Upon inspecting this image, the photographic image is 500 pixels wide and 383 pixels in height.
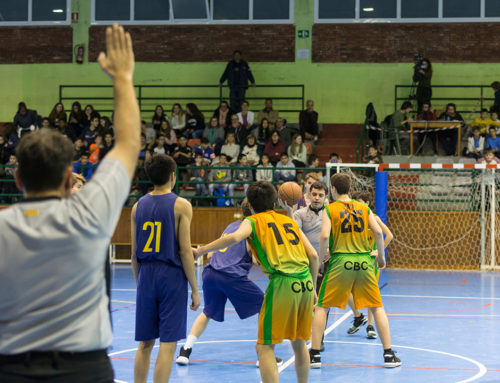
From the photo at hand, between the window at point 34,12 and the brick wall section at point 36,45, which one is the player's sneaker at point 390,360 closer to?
the brick wall section at point 36,45

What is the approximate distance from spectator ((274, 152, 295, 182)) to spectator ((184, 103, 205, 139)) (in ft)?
11.2

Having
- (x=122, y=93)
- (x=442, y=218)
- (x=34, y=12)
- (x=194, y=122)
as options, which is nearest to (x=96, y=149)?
(x=194, y=122)

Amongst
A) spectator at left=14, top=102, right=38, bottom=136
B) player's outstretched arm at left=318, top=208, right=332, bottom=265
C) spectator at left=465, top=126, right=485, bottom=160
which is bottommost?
player's outstretched arm at left=318, top=208, right=332, bottom=265

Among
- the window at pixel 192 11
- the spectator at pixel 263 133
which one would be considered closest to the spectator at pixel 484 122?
the spectator at pixel 263 133

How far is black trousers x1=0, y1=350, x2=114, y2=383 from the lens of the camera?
7.67ft

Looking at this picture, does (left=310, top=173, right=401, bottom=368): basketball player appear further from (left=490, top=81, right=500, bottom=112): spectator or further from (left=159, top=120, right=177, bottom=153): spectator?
(left=490, top=81, right=500, bottom=112): spectator

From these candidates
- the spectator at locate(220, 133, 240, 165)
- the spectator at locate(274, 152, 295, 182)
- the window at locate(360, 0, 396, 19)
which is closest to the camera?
the spectator at locate(274, 152, 295, 182)

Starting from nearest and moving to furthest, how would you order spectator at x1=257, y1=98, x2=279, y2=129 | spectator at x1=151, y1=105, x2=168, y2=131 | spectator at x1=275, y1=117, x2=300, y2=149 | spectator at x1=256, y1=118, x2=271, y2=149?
spectator at x1=256, y1=118, x2=271, y2=149
spectator at x1=275, y1=117, x2=300, y2=149
spectator at x1=151, y1=105, x2=168, y2=131
spectator at x1=257, y1=98, x2=279, y2=129

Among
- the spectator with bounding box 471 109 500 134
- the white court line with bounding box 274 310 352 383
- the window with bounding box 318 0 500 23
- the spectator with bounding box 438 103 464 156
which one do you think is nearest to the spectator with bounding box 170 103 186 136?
the window with bounding box 318 0 500 23

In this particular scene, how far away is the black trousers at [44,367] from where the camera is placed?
2338 mm

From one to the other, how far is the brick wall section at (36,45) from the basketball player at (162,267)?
742 inches

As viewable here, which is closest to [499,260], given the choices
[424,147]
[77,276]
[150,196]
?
[424,147]

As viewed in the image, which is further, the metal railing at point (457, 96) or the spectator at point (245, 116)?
the metal railing at point (457, 96)

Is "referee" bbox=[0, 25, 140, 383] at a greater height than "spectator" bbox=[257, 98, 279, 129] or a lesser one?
lesser
